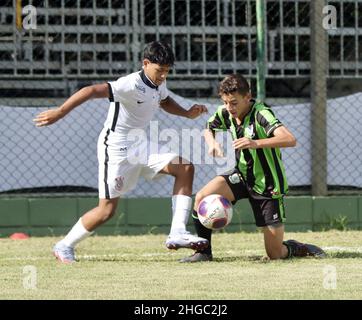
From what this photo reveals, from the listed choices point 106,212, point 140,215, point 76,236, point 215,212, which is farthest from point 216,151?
point 140,215

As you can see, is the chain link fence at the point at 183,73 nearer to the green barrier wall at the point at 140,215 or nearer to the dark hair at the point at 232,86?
the green barrier wall at the point at 140,215

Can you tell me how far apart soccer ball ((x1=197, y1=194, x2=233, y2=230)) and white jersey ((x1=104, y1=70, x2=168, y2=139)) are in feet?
2.97

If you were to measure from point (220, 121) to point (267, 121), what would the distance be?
584 millimetres

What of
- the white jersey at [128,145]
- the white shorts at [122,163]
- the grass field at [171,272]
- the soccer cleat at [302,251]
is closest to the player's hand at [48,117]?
the white jersey at [128,145]

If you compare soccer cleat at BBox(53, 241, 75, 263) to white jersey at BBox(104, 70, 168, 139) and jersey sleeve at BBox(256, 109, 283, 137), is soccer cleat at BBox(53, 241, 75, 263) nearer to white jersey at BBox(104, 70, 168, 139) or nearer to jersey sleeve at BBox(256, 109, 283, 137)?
white jersey at BBox(104, 70, 168, 139)

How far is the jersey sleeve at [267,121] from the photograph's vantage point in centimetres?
802

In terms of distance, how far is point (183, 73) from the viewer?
1099cm

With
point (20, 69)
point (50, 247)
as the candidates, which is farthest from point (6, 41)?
point (50, 247)

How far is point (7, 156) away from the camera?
10.6 m

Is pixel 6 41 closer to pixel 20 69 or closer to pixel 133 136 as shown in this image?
pixel 20 69

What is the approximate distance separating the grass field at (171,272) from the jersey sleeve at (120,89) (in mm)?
1314

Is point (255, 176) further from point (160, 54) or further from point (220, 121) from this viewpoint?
point (160, 54)
